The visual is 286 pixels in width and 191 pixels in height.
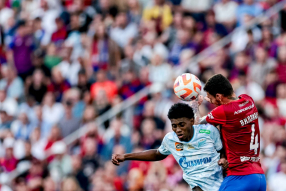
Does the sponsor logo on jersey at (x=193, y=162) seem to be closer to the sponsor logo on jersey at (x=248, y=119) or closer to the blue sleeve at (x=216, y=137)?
the blue sleeve at (x=216, y=137)

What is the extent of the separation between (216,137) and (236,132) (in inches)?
10.0

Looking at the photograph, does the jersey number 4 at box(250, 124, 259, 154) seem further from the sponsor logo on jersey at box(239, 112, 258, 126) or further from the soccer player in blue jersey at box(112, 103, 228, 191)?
the soccer player in blue jersey at box(112, 103, 228, 191)

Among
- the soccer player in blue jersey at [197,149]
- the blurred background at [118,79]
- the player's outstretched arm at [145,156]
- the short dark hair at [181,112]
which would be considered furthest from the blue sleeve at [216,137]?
the blurred background at [118,79]

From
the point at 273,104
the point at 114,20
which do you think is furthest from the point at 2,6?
the point at 273,104

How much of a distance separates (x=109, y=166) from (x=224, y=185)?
523 cm

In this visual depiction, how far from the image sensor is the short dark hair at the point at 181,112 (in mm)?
6988

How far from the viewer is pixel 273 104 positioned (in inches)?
463

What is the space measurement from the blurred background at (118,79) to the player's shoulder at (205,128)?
3.64 metres

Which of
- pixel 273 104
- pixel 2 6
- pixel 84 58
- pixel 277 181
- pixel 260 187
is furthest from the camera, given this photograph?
pixel 2 6

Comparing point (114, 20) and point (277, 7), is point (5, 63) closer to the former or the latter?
point (114, 20)

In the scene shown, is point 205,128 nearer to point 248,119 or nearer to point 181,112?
point 181,112

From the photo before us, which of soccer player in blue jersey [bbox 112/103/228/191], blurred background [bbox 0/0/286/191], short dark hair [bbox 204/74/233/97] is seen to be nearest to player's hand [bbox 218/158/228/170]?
soccer player in blue jersey [bbox 112/103/228/191]

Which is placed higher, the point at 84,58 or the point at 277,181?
the point at 84,58

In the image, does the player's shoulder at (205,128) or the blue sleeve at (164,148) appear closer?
the player's shoulder at (205,128)
